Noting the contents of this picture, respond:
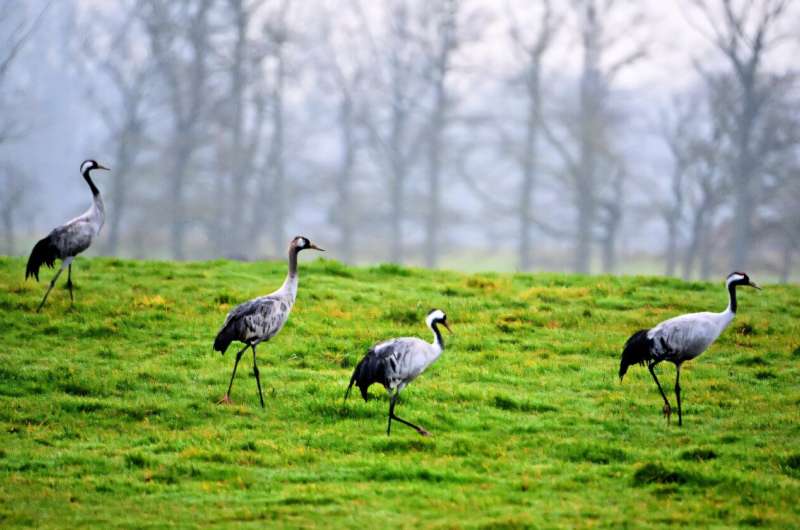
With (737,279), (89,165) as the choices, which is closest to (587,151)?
(89,165)

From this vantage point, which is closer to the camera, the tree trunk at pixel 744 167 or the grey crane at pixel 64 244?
the grey crane at pixel 64 244

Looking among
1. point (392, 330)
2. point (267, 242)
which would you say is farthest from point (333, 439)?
point (267, 242)

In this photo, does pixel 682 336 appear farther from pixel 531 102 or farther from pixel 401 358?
pixel 531 102

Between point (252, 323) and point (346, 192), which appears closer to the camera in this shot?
point (252, 323)

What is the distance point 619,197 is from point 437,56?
13.6 meters

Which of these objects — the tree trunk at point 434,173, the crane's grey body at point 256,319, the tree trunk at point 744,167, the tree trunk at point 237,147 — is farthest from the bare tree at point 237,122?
the crane's grey body at point 256,319

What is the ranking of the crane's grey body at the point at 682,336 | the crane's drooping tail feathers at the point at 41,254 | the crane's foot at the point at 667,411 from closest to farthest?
the crane's foot at the point at 667,411
the crane's grey body at the point at 682,336
the crane's drooping tail feathers at the point at 41,254

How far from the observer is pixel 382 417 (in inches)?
596

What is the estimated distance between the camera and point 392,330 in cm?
2045

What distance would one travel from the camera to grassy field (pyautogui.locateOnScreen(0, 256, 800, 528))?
1145 centimetres

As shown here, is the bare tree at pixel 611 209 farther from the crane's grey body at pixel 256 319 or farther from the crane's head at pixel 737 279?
the crane's grey body at pixel 256 319

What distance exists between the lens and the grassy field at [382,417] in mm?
11453

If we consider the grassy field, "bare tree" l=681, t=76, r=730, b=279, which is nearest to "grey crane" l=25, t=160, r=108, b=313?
the grassy field

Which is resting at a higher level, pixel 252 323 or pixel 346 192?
pixel 346 192
